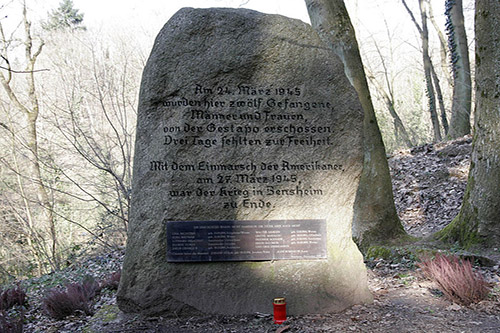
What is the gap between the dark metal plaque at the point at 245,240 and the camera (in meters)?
4.00

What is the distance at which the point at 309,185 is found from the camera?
165 inches

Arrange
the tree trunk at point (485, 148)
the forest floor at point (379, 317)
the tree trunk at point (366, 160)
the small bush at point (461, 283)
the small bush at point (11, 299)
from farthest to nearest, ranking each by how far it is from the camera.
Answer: the tree trunk at point (366, 160), the small bush at point (11, 299), the tree trunk at point (485, 148), the small bush at point (461, 283), the forest floor at point (379, 317)

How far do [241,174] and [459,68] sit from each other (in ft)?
34.3

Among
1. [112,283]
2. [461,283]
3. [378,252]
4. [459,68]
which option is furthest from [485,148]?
[459,68]

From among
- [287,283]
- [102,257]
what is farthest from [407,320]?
[102,257]

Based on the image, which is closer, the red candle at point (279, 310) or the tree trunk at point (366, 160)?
the red candle at point (279, 310)

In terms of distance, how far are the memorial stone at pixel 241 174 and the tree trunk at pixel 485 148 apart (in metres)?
2.21

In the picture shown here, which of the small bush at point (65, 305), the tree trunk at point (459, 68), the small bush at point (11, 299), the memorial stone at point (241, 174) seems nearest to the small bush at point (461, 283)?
the memorial stone at point (241, 174)

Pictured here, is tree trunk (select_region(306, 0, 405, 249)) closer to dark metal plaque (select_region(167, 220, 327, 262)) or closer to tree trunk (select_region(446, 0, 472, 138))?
dark metal plaque (select_region(167, 220, 327, 262))

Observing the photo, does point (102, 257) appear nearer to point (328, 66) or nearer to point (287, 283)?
point (287, 283)

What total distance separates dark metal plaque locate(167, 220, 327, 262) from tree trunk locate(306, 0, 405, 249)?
8.49ft

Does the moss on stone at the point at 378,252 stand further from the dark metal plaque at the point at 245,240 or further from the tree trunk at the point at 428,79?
the tree trunk at the point at 428,79

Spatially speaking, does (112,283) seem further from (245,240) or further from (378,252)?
(378,252)

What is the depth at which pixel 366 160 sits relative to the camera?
6.59 meters
